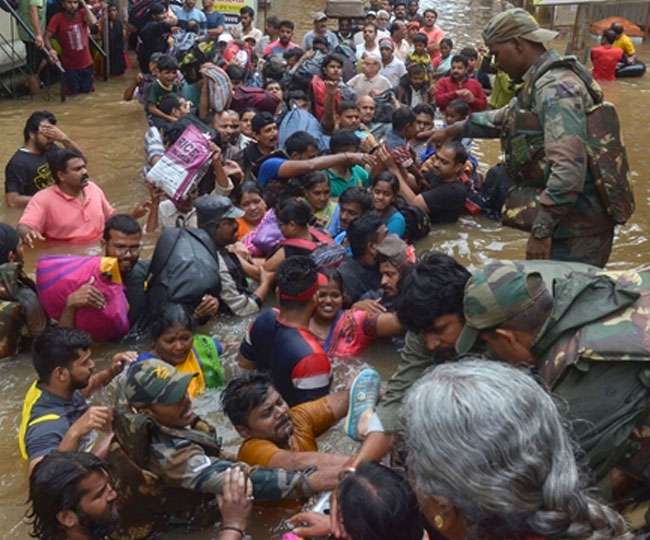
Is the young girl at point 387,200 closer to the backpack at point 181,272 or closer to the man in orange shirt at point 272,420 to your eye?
the backpack at point 181,272

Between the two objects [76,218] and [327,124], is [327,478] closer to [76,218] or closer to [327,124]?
[76,218]

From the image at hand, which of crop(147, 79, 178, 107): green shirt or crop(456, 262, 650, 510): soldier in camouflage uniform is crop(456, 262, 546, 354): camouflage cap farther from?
crop(147, 79, 178, 107): green shirt

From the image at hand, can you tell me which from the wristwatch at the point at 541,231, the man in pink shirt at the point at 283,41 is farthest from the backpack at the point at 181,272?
the man in pink shirt at the point at 283,41

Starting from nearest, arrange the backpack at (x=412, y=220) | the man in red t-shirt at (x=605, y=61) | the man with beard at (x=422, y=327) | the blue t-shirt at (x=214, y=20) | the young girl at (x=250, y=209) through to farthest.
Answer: the man with beard at (x=422, y=327) → the young girl at (x=250, y=209) → the backpack at (x=412, y=220) → the blue t-shirt at (x=214, y=20) → the man in red t-shirt at (x=605, y=61)

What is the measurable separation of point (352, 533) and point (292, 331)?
178cm

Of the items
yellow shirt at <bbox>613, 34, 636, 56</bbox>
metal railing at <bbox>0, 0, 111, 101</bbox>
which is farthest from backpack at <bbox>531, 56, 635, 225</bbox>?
yellow shirt at <bbox>613, 34, 636, 56</bbox>

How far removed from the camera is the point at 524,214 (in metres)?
4.61

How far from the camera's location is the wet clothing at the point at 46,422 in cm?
355

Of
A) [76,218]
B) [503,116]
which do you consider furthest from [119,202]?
[503,116]

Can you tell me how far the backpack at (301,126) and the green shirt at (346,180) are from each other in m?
0.81

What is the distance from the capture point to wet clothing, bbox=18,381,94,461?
11.6 feet

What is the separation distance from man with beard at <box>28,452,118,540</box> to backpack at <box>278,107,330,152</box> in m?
4.96

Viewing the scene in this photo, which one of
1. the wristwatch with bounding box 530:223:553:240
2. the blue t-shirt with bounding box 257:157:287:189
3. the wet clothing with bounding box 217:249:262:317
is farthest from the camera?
the blue t-shirt with bounding box 257:157:287:189

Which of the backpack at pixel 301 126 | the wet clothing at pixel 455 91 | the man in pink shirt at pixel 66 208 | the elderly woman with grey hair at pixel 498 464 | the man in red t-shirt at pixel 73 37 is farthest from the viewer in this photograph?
the man in red t-shirt at pixel 73 37
